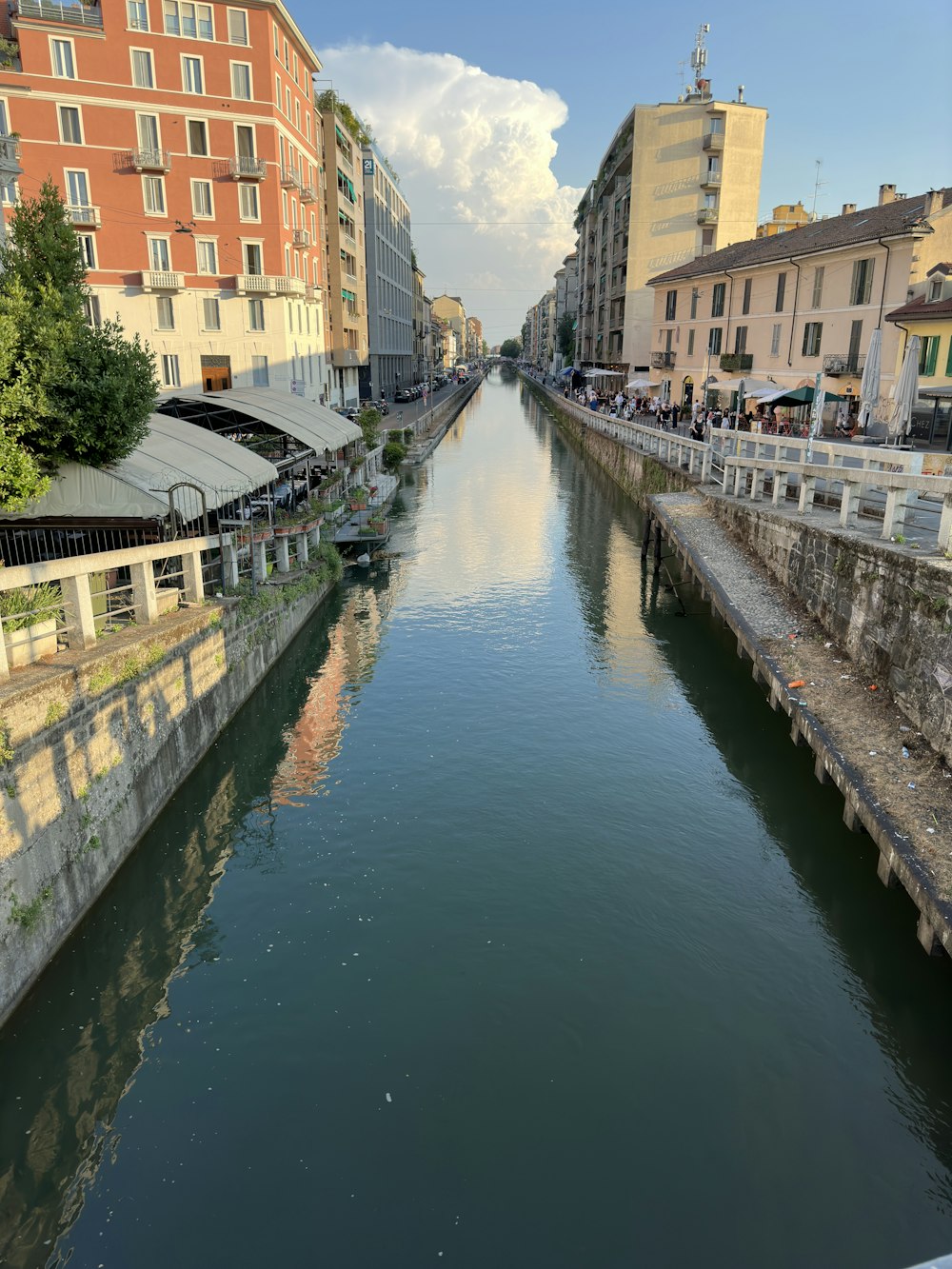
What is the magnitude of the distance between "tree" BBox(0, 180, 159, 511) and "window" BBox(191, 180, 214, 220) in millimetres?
25949

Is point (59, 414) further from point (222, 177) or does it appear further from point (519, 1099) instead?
point (222, 177)

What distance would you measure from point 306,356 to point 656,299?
26.3 meters

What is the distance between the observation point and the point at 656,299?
56.0 metres

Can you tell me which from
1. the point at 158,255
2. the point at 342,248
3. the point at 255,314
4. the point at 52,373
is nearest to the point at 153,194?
the point at 158,255

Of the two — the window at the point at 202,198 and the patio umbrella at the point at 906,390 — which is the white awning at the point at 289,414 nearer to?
the window at the point at 202,198

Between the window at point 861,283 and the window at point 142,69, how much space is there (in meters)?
30.3

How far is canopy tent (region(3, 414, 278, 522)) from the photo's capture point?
1289 centimetres

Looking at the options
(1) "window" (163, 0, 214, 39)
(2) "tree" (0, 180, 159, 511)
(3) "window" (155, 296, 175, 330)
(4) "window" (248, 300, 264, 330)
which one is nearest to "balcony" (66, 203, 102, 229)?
(3) "window" (155, 296, 175, 330)

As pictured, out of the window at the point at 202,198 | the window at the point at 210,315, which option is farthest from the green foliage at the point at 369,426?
the window at the point at 202,198

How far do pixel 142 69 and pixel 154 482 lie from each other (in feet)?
98.5

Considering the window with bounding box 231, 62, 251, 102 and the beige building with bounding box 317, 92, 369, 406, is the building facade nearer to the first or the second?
the beige building with bounding box 317, 92, 369, 406

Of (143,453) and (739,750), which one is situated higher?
(143,453)

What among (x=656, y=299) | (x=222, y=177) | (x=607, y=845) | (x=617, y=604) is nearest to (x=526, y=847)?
(x=607, y=845)

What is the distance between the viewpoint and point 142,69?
34.0m
